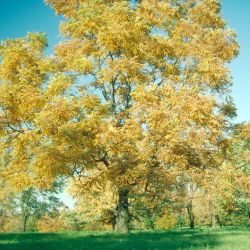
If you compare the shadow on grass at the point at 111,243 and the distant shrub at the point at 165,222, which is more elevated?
Answer: the shadow on grass at the point at 111,243

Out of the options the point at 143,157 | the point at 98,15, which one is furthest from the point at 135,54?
the point at 143,157

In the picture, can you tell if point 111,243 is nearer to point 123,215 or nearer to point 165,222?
point 123,215

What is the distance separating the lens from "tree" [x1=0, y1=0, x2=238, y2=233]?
16.9 meters

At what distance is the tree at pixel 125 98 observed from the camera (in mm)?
16875

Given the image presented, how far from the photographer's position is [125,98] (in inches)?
906

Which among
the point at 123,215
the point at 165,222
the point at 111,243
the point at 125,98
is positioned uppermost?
the point at 125,98

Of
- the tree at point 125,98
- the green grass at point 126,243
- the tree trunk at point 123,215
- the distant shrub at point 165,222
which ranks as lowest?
the distant shrub at point 165,222

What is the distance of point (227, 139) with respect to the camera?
20.2m

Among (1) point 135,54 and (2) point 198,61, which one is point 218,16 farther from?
(1) point 135,54

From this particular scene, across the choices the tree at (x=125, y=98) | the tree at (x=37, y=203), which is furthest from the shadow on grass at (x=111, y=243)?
the tree at (x=37, y=203)

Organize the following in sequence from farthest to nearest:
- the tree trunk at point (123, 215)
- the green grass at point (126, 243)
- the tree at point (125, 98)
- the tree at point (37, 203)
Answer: the tree at point (37, 203) < the tree trunk at point (123, 215) < the tree at point (125, 98) < the green grass at point (126, 243)

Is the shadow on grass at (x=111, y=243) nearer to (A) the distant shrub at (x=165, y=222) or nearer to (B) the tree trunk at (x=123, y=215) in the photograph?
(B) the tree trunk at (x=123, y=215)

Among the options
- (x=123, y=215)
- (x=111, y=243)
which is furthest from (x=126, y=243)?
(x=123, y=215)

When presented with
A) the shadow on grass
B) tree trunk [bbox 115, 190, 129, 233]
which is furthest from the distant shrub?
the shadow on grass
